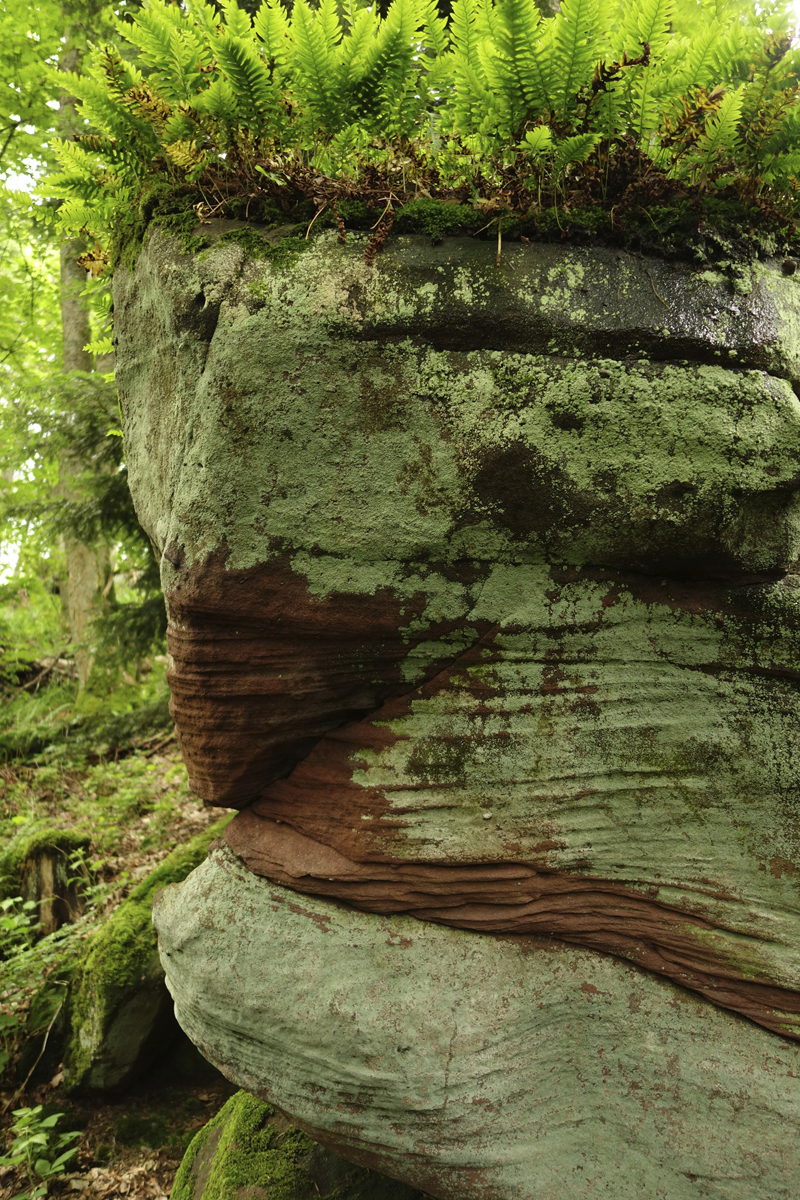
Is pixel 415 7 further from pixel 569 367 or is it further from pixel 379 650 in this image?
pixel 379 650

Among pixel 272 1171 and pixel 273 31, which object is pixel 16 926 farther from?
pixel 273 31

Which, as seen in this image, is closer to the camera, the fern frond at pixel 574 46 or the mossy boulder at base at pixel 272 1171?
the fern frond at pixel 574 46

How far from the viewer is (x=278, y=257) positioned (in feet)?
10.0

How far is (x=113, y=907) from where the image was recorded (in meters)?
7.58

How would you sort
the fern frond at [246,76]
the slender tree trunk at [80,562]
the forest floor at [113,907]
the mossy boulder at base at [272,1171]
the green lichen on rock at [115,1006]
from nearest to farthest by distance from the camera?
1. the fern frond at [246,76]
2. the mossy boulder at base at [272,1171]
3. the forest floor at [113,907]
4. the green lichen on rock at [115,1006]
5. the slender tree trunk at [80,562]

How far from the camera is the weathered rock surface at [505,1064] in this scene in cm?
296

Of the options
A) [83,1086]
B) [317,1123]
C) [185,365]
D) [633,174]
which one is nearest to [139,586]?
[83,1086]

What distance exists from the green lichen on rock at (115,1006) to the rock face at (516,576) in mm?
3116

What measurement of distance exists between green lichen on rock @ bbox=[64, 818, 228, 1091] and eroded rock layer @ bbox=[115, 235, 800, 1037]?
3656 millimetres

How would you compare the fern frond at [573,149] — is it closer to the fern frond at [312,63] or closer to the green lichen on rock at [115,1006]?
the fern frond at [312,63]

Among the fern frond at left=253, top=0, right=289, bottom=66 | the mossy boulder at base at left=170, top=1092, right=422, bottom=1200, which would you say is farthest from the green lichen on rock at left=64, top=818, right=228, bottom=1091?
the fern frond at left=253, top=0, right=289, bottom=66

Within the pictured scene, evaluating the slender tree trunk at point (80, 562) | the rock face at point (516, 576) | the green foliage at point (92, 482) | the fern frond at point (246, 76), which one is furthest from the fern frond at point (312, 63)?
the slender tree trunk at point (80, 562)

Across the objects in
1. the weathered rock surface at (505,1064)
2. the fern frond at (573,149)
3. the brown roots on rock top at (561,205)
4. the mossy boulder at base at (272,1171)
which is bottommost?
the mossy boulder at base at (272,1171)

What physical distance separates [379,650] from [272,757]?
86cm
